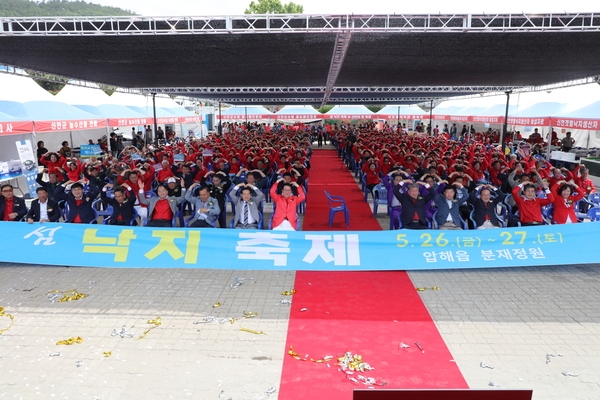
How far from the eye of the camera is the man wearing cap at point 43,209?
26.0 ft

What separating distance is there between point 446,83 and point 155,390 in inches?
797

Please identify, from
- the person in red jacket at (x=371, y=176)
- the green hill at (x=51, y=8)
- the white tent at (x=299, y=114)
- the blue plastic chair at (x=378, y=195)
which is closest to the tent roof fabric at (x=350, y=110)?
the white tent at (x=299, y=114)

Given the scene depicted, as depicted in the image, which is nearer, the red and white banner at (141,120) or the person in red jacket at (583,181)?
the person in red jacket at (583,181)

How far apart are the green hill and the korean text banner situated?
285 ft

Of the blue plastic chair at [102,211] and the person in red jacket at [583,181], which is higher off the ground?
the person in red jacket at [583,181]

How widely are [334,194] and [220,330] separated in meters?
9.48

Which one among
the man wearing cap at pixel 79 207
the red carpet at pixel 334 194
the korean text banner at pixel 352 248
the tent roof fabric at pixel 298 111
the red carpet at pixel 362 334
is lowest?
the red carpet at pixel 362 334

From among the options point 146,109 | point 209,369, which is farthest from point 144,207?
point 146,109

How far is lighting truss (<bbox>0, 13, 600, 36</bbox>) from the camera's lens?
8844mm

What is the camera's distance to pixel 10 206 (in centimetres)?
811

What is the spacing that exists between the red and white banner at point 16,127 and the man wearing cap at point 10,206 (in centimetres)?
631

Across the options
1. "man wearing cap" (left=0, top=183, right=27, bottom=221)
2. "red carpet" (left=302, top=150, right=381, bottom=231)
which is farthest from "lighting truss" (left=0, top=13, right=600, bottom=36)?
"red carpet" (left=302, top=150, right=381, bottom=231)

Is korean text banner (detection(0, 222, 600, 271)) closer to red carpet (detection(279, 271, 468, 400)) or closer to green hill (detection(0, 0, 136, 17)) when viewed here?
red carpet (detection(279, 271, 468, 400))

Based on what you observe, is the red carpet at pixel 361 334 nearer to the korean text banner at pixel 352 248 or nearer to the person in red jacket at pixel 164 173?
the korean text banner at pixel 352 248
